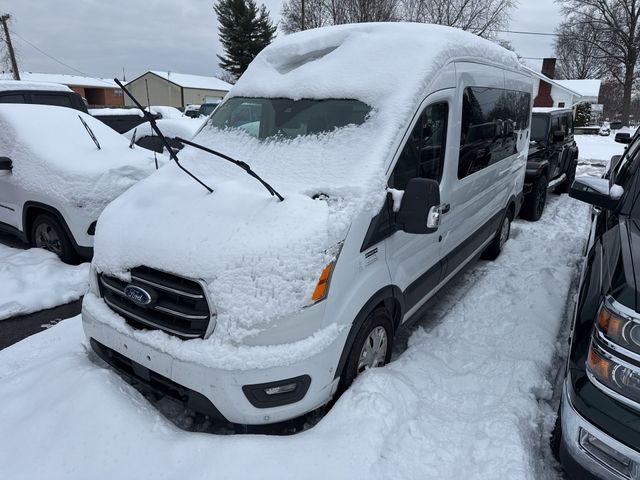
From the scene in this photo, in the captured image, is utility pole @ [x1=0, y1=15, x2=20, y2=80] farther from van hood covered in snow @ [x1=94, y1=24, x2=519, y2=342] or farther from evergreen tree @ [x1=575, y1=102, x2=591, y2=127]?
evergreen tree @ [x1=575, y1=102, x2=591, y2=127]

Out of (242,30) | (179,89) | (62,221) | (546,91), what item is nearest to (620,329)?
(62,221)

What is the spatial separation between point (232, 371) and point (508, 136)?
4493 millimetres

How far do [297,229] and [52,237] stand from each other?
4272 mm

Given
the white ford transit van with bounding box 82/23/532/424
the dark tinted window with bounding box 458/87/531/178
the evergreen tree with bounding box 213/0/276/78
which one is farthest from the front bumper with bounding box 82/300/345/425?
the evergreen tree with bounding box 213/0/276/78

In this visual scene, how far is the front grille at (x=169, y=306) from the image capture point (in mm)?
2328

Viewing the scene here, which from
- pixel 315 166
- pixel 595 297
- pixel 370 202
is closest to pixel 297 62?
pixel 315 166

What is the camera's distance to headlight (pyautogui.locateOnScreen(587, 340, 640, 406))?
1.91m

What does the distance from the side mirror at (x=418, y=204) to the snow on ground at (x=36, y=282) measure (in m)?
3.58

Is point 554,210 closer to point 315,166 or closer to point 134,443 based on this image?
point 315,166

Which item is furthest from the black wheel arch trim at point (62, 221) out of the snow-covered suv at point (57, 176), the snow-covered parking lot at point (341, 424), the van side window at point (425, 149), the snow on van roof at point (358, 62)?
the van side window at point (425, 149)

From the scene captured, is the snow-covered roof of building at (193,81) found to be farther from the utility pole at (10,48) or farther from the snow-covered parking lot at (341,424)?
the snow-covered parking lot at (341,424)

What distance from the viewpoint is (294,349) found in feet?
7.59

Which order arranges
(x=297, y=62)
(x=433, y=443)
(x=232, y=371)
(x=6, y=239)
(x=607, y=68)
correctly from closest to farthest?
(x=232, y=371) → (x=433, y=443) → (x=297, y=62) → (x=6, y=239) → (x=607, y=68)

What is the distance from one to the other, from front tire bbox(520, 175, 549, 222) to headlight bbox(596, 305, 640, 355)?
20.1ft
